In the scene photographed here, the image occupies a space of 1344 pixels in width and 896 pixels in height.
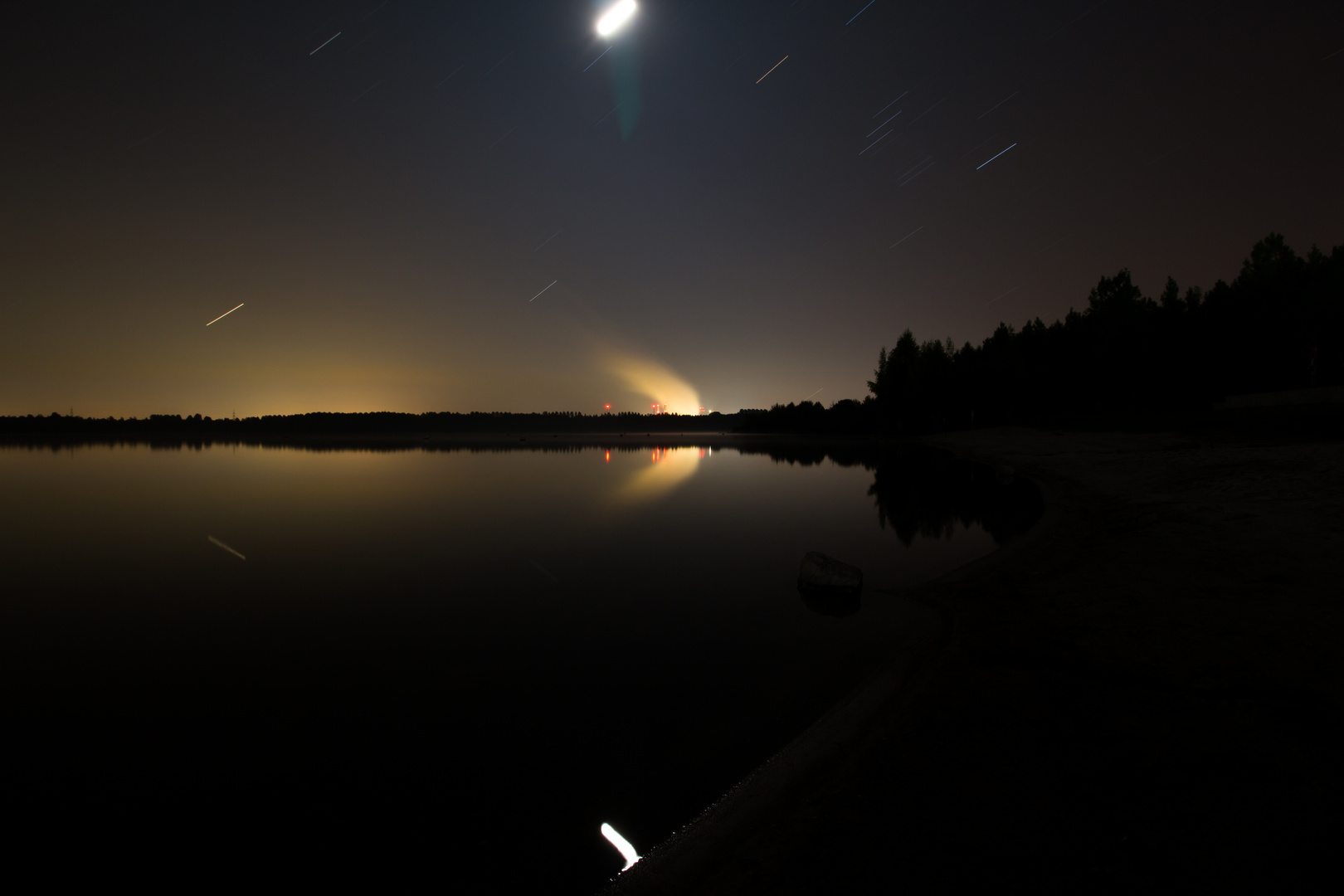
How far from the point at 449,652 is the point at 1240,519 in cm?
1808

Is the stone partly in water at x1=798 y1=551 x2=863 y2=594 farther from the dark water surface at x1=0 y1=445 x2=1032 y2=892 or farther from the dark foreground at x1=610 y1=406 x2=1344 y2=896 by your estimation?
the dark foreground at x1=610 y1=406 x2=1344 y2=896

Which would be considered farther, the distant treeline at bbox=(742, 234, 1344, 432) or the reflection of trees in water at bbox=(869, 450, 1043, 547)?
the distant treeline at bbox=(742, 234, 1344, 432)

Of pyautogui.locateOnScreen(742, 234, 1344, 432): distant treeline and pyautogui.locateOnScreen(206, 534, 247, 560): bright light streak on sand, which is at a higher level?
pyautogui.locateOnScreen(206, 534, 247, 560): bright light streak on sand

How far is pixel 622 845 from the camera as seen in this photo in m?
4.81

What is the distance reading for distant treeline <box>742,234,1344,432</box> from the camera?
59.4m

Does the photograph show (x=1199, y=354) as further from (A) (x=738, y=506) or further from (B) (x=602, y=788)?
(B) (x=602, y=788)

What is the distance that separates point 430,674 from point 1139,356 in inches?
3689

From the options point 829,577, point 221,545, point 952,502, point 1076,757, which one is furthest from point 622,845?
point 952,502

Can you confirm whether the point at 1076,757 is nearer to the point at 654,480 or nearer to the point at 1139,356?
the point at 654,480

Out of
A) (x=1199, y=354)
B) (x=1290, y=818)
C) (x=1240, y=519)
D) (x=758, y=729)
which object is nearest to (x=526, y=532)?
(x=758, y=729)

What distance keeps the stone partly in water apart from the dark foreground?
157 cm

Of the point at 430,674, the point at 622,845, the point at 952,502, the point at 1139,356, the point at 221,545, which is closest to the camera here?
the point at 622,845

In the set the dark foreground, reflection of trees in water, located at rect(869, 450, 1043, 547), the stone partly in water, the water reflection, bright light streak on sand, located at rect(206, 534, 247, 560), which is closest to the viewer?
the dark foreground

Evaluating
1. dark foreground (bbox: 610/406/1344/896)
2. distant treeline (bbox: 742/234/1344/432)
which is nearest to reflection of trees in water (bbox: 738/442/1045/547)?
dark foreground (bbox: 610/406/1344/896)
